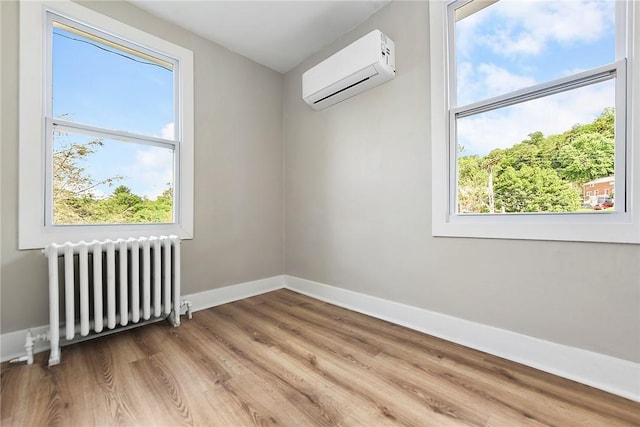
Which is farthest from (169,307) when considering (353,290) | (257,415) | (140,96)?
(140,96)

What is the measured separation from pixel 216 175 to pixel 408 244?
191 cm

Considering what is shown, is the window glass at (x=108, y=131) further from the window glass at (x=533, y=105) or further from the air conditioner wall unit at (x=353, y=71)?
the window glass at (x=533, y=105)

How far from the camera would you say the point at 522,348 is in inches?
60.4

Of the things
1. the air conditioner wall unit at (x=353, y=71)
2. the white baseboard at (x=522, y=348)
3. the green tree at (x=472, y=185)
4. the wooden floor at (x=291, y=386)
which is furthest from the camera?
the air conditioner wall unit at (x=353, y=71)

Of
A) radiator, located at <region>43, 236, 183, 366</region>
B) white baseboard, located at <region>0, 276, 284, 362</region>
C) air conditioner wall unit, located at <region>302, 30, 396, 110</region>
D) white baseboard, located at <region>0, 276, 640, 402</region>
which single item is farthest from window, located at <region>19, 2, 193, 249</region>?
air conditioner wall unit, located at <region>302, 30, 396, 110</region>

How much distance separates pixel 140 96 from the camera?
2.27 m

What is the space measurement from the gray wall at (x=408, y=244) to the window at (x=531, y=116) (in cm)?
11

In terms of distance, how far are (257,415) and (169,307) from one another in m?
1.29

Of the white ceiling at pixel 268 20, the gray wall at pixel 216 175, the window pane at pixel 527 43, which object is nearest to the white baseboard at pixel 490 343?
the gray wall at pixel 216 175

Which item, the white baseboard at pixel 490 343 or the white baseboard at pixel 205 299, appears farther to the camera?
the white baseboard at pixel 205 299

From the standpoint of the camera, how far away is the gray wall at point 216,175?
5.50 ft

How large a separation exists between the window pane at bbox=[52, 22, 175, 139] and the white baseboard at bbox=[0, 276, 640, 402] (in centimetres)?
153

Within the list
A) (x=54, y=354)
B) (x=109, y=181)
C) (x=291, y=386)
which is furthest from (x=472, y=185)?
(x=54, y=354)

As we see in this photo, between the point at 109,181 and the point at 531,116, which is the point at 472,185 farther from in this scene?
the point at 109,181
